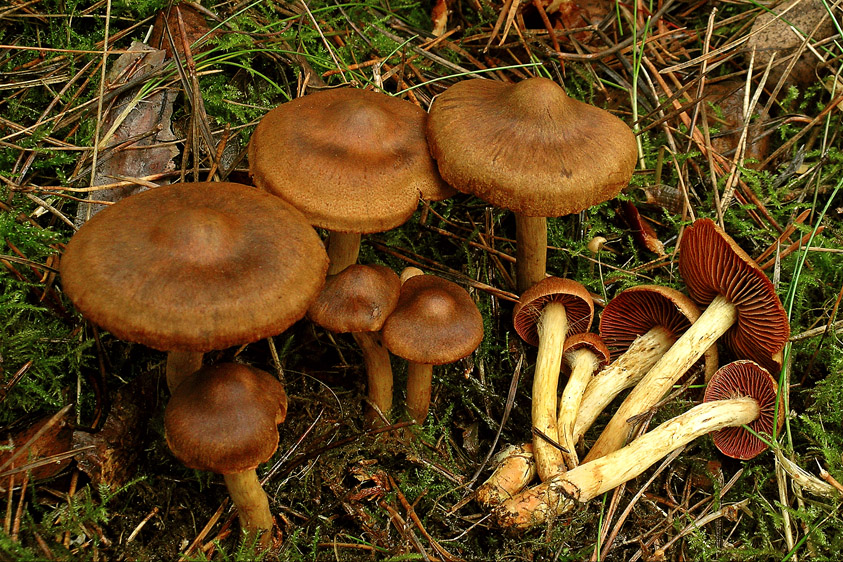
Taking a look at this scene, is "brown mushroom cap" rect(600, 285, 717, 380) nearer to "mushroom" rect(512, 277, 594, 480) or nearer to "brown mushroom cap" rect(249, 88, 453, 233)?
"mushroom" rect(512, 277, 594, 480)

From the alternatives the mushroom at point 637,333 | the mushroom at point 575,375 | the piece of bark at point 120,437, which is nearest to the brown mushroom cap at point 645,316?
the mushroom at point 637,333

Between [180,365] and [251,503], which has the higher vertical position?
[180,365]

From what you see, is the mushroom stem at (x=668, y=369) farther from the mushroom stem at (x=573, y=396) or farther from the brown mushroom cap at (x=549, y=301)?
the brown mushroom cap at (x=549, y=301)

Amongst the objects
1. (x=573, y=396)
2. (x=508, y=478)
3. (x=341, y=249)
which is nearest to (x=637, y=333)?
(x=573, y=396)

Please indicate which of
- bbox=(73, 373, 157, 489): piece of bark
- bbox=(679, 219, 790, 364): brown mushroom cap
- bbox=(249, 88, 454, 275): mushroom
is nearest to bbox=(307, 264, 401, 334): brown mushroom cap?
bbox=(249, 88, 454, 275): mushroom

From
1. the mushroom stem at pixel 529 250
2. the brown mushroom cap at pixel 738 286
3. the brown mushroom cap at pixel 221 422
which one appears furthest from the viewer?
the mushroom stem at pixel 529 250

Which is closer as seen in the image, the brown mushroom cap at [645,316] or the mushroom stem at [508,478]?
the mushroom stem at [508,478]

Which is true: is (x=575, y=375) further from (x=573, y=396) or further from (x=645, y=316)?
(x=645, y=316)
